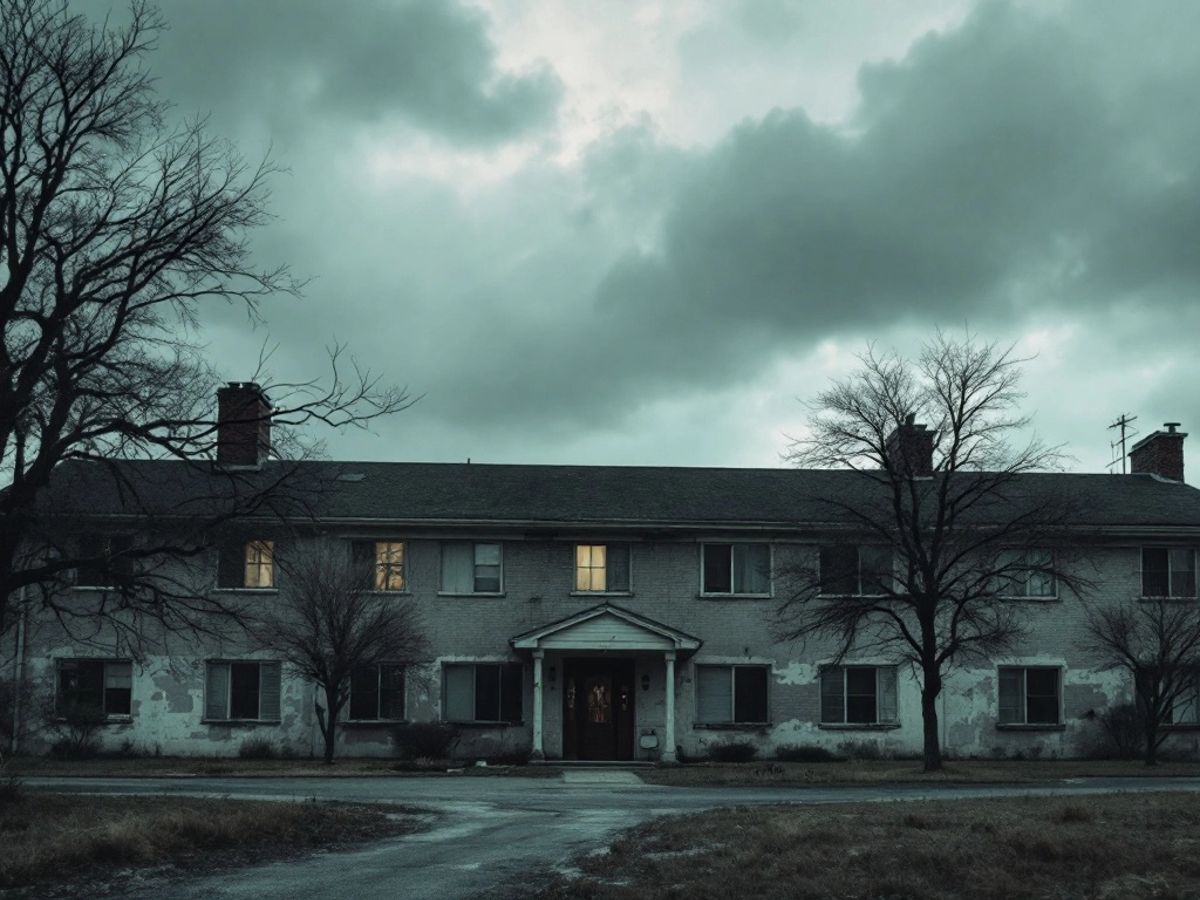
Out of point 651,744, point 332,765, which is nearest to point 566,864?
point 332,765

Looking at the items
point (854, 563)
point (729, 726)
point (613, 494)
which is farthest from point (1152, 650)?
point (613, 494)

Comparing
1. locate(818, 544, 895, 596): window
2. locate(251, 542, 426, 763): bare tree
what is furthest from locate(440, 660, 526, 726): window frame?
locate(818, 544, 895, 596): window

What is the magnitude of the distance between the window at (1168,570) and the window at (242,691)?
22908 mm

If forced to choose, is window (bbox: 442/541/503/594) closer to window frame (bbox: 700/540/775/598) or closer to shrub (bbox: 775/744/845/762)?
window frame (bbox: 700/540/775/598)

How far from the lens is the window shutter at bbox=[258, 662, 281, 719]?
120 ft

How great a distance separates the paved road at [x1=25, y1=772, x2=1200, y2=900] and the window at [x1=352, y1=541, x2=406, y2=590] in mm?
8126

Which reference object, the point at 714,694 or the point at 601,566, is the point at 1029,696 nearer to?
the point at 714,694

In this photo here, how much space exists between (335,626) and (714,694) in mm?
10264

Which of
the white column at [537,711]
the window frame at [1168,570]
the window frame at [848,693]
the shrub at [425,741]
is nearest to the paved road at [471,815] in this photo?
the white column at [537,711]

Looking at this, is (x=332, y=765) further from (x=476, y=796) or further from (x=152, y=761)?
(x=476, y=796)

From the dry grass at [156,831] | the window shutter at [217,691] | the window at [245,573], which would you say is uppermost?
the window at [245,573]

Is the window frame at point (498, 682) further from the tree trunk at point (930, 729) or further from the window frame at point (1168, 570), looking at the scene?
the window frame at point (1168, 570)

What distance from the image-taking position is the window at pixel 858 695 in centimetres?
3744

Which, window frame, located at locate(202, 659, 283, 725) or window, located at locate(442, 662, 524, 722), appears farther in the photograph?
window, located at locate(442, 662, 524, 722)
